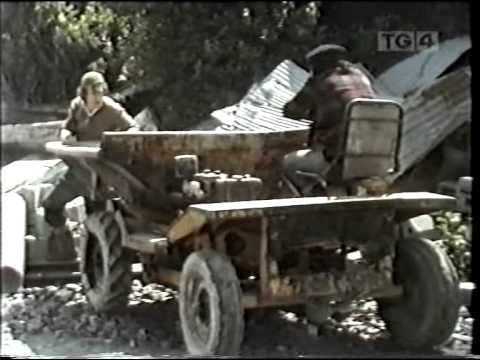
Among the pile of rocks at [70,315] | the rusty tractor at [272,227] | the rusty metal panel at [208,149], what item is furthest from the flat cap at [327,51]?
the pile of rocks at [70,315]

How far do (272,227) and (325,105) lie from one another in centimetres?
28

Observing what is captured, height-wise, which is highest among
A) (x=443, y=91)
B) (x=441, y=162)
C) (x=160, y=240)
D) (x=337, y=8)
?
(x=337, y=8)

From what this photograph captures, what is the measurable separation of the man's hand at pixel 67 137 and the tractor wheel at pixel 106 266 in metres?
0.32

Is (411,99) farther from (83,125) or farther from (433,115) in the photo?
(83,125)

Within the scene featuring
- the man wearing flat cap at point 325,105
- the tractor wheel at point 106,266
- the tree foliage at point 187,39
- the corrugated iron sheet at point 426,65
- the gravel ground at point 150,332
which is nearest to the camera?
the tree foliage at point 187,39

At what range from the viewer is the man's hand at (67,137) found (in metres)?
2.12

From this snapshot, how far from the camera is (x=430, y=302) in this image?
2229 mm

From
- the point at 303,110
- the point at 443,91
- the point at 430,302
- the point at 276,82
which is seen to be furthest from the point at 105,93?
the point at 430,302

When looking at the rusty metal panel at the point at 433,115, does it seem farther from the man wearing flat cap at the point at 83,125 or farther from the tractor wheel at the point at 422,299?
the man wearing flat cap at the point at 83,125

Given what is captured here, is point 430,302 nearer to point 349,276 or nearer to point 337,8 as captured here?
point 349,276

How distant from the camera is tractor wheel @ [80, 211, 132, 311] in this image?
2.49 metres

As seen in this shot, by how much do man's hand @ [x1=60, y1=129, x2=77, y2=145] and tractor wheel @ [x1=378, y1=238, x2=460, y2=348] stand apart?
694 mm

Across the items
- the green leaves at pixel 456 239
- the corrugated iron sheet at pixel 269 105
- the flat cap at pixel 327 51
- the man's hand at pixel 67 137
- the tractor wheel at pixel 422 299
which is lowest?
the tractor wheel at pixel 422 299

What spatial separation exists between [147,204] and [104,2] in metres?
0.84
